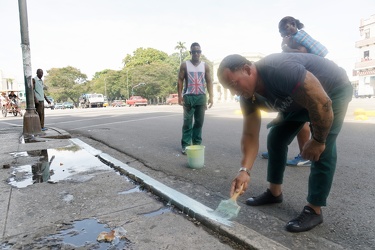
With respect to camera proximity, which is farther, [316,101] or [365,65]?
[365,65]

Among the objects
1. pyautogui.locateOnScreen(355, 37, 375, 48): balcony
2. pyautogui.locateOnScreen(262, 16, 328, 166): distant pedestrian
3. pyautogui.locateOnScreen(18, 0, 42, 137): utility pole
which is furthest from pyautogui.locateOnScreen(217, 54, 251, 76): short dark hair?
pyautogui.locateOnScreen(355, 37, 375, 48): balcony

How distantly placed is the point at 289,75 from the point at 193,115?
312 centimetres

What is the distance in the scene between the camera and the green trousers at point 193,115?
4.76 m

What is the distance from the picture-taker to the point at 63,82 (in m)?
58.6

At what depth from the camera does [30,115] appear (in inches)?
304

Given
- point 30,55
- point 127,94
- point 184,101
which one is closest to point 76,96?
point 127,94

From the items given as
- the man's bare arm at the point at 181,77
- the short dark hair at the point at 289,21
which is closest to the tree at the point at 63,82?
the man's bare arm at the point at 181,77

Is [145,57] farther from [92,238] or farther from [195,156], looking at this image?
[92,238]

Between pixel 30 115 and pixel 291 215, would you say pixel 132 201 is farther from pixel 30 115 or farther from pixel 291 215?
pixel 30 115

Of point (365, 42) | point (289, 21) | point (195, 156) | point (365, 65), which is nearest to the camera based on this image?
point (289, 21)

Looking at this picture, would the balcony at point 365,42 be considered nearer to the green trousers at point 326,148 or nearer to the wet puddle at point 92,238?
the green trousers at point 326,148

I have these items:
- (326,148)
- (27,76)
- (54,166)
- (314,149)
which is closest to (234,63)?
(314,149)

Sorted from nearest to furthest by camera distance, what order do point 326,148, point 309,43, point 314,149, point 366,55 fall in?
1. point 314,149
2. point 326,148
3. point 309,43
4. point 366,55

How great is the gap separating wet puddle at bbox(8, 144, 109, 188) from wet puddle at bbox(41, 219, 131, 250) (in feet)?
4.85
